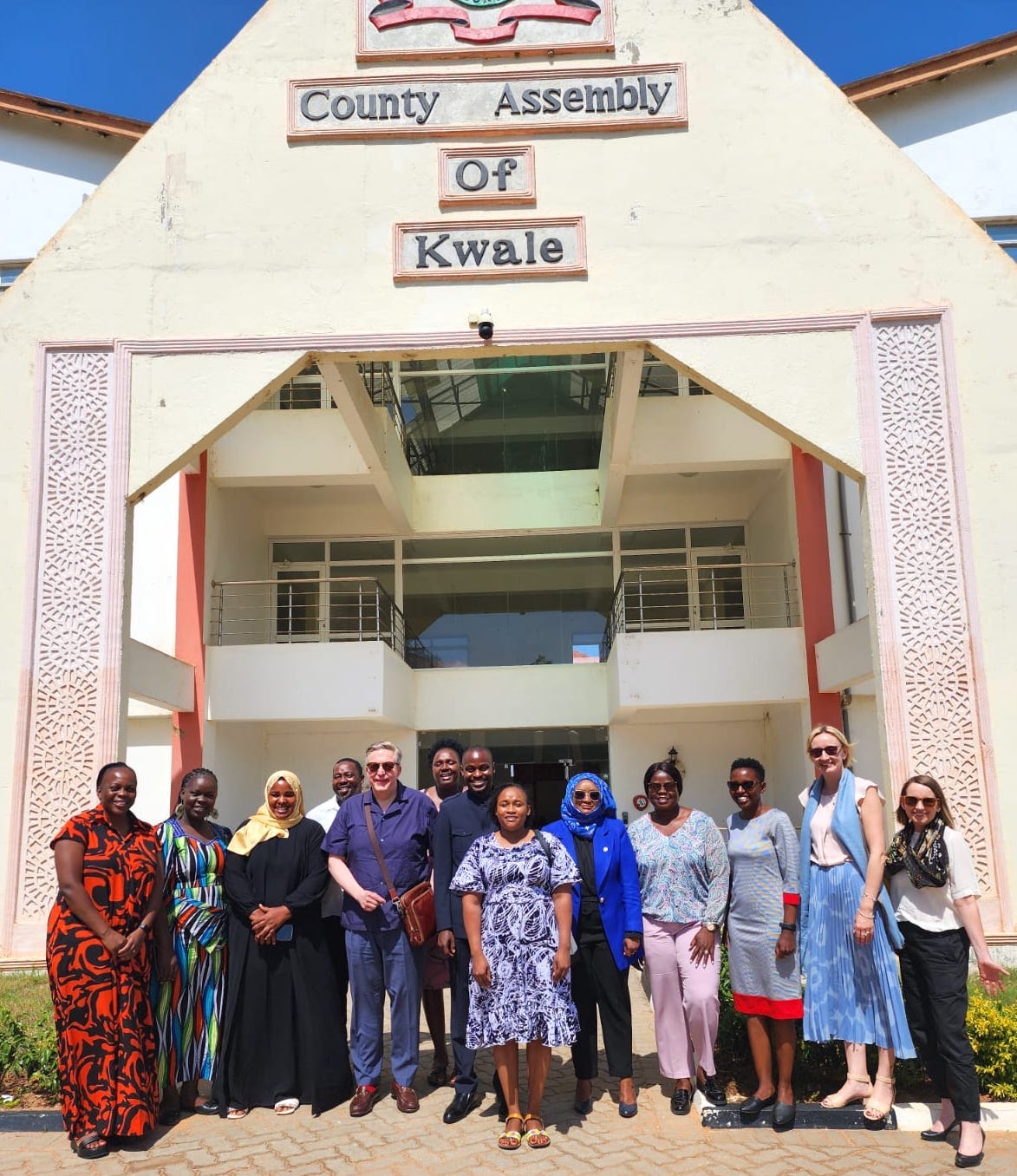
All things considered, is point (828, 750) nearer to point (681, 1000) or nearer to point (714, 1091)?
point (681, 1000)

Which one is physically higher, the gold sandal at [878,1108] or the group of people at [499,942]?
the group of people at [499,942]

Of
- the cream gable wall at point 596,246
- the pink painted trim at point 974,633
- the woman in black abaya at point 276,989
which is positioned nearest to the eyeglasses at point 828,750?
the woman in black abaya at point 276,989

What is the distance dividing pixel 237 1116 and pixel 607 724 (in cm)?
847

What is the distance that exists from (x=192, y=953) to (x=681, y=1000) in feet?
6.95

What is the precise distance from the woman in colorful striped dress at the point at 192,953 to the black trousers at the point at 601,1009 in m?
1.56

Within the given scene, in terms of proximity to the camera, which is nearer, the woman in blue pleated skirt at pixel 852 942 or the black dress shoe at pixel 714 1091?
the woman in blue pleated skirt at pixel 852 942

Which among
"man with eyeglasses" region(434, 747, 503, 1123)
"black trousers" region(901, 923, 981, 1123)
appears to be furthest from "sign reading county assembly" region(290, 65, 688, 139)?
"black trousers" region(901, 923, 981, 1123)

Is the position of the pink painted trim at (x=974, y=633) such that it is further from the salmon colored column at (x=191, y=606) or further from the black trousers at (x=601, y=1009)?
the salmon colored column at (x=191, y=606)

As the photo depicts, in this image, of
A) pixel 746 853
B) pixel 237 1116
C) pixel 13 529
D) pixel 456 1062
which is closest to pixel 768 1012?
pixel 746 853

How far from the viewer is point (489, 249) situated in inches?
295

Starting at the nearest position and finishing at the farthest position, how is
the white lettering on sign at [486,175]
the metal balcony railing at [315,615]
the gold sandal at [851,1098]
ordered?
the gold sandal at [851,1098] < the white lettering on sign at [486,175] < the metal balcony railing at [315,615]

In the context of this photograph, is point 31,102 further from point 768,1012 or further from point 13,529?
point 768,1012

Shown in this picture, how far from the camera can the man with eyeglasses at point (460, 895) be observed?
449 cm

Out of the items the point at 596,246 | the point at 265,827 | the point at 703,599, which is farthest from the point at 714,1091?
the point at 703,599
